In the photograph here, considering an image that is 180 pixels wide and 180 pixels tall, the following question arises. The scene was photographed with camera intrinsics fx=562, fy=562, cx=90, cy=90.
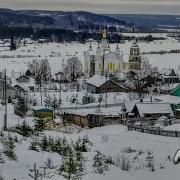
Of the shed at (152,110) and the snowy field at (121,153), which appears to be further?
the shed at (152,110)

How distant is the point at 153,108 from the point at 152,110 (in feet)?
0.51

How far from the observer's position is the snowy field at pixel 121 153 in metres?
10.0

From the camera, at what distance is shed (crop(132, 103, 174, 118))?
2215 cm

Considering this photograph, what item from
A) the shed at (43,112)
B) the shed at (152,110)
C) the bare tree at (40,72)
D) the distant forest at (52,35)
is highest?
the distant forest at (52,35)

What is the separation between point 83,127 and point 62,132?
3340 millimetres

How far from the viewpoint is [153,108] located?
22406 mm

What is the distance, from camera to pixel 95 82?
116 ft

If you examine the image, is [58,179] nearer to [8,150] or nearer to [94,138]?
[8,150]

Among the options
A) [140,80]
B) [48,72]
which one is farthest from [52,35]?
[140,80]

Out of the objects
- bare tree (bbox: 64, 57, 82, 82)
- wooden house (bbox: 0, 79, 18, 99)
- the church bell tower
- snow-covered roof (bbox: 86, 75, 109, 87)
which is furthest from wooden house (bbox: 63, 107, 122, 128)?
the church bell tower

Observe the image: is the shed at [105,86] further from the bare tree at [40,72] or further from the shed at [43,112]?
the shed at [43,112]

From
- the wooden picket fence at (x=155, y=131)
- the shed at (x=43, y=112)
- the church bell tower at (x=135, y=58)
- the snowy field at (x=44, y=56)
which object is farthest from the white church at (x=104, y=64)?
the wooden picket fence at (x=155, y=131)

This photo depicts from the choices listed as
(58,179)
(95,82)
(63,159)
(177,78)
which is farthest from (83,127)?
(177,78)

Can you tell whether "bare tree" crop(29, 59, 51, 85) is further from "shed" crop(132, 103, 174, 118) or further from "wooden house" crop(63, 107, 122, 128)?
"shed" crop(132, 103, 174, 118)
